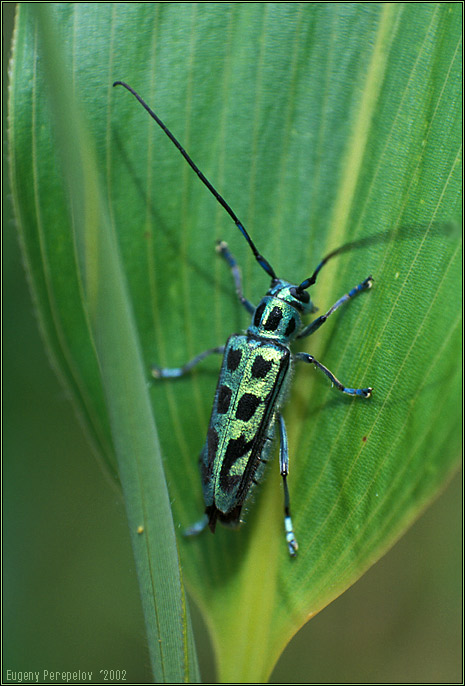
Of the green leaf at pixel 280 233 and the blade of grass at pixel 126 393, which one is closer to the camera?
the blade of grass at pixel 126 393

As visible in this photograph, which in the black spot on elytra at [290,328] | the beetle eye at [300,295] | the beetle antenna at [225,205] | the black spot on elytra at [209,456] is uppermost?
the beetle antenna at [225,205]

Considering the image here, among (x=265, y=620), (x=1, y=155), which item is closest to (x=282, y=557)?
(x=265, y=620)

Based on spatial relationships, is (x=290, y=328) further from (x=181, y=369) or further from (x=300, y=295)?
(x=181, y=369)

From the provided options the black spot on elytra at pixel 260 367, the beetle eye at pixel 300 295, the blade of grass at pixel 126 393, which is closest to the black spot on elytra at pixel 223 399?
the black spot on elytra at pixel 260 367

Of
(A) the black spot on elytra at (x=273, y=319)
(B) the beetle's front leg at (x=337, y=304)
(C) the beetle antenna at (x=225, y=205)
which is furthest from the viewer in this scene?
(A) the black spot on elytra at (x=273, y=319)

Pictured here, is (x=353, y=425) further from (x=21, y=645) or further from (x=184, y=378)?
(x=21, y=645)

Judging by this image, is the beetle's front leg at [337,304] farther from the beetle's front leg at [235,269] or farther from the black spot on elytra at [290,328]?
the beetle's front leg at [235,269]
